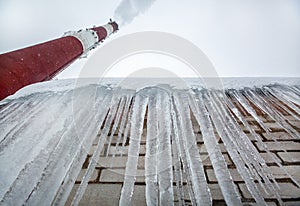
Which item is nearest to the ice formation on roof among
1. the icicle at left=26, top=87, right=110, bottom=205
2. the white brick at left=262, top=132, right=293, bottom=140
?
the icicle at left=26, top=87, right=110, bottom=205

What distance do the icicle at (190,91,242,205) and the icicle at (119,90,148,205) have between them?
14.7 inches

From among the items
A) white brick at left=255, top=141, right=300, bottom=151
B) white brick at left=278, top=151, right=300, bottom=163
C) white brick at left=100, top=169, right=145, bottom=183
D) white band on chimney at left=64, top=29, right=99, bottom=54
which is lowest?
white brick at left=100, top=169, right=145, bottom=183

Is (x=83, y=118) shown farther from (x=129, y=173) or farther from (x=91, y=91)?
(x=129, y=173)

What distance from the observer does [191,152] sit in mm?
1219

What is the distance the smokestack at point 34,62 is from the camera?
7.77ft

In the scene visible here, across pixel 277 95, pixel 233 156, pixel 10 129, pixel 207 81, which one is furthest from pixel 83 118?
pixel 277 95

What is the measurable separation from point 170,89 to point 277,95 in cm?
85

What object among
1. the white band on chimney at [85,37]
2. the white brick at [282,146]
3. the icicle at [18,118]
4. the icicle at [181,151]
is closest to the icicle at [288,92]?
the white brick at [282,146]

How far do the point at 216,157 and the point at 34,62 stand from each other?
9.33 ft

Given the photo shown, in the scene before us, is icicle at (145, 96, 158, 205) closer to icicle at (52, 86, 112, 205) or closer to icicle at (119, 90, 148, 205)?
icicle at (119, 90, 148, 205)

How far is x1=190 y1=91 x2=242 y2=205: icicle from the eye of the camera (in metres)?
1.00

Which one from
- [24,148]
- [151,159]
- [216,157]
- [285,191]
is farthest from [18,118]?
[285,191]

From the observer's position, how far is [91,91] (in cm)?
171

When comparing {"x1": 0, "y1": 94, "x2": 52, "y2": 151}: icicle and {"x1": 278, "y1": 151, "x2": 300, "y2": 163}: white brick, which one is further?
{"x1": 278, "y1": 151, "x2": 300, "y2": 163}: white brick
